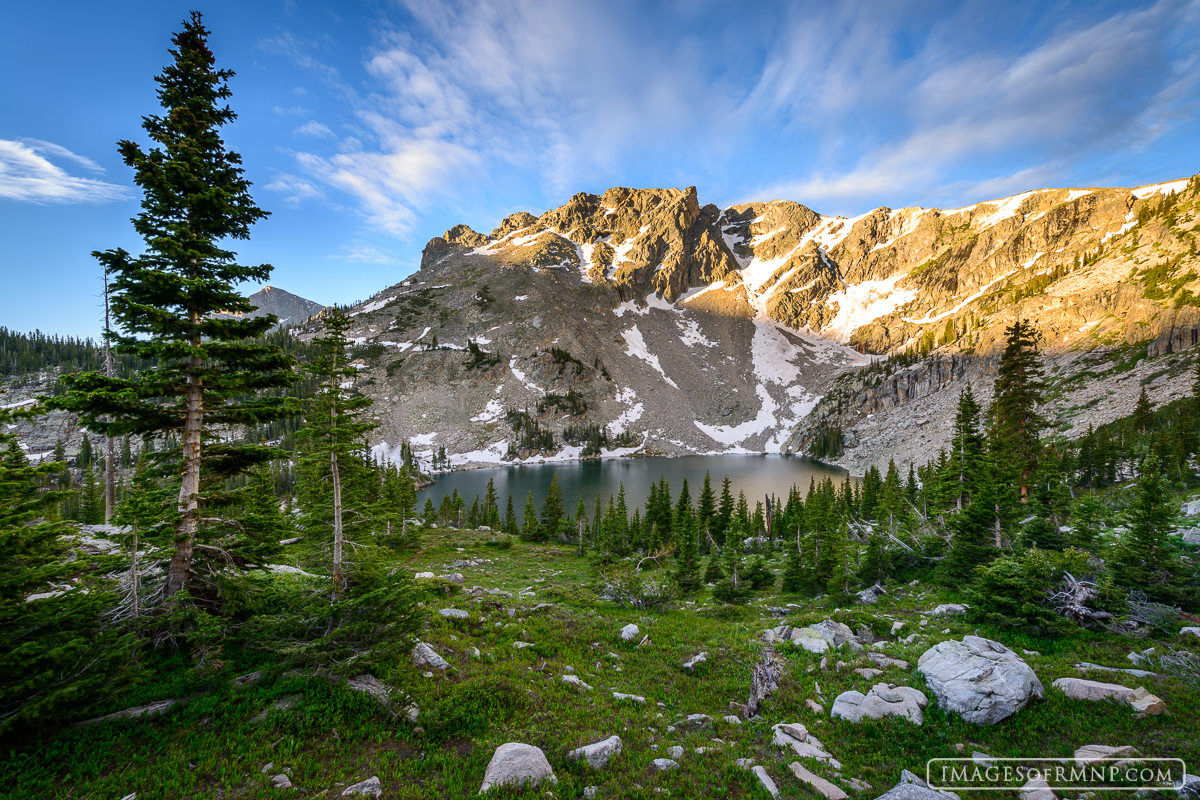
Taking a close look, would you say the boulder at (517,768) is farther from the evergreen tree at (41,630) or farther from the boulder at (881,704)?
the boulder at (881,704)

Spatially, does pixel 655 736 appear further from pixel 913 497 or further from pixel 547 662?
pixel 913 497

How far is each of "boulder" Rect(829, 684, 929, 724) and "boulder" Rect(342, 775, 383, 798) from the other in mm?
9423

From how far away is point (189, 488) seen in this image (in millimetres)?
10289

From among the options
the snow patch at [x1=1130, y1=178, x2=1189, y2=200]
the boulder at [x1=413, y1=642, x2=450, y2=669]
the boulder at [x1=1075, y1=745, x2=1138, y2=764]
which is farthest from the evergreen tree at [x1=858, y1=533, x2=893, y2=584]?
the snow patch at [x1=1130, y1=178, x2=1189, y2=200]

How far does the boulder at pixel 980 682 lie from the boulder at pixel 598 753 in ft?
23.7

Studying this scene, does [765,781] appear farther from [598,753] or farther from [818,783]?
[598,753]

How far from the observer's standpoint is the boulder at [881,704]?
9.24 meters

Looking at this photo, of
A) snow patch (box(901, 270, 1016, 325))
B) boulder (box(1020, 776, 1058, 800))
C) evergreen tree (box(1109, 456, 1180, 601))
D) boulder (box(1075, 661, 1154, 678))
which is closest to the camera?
boulder (box(1020, 776, 1058, 800))

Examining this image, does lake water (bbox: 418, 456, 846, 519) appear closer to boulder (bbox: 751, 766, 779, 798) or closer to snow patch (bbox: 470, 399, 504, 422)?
snow patch (bbox: 470, 399, 504, 422)

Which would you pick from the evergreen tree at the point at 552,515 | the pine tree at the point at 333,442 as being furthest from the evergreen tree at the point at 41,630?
the evergreen tree at the point at 552,515

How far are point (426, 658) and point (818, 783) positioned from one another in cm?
929

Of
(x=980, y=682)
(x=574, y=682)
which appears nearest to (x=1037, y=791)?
(x=980, y=682)

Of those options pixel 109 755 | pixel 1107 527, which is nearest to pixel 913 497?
pixel 1107 527

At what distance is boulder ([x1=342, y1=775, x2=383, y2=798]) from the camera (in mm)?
6723
